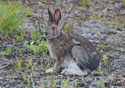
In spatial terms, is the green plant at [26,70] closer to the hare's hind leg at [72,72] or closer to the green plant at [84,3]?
the hare's hind leg at [72,72]

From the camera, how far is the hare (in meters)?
5.45

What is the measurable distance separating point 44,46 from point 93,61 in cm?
144

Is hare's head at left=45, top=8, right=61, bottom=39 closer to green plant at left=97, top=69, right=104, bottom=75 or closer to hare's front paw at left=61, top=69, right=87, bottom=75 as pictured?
hare's front paw at left=61, top=69, right=87, bottom=75

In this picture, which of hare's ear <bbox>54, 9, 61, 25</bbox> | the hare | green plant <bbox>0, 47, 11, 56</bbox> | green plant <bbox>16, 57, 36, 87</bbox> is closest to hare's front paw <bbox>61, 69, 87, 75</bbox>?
the hare

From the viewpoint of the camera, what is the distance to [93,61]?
17.8 feet

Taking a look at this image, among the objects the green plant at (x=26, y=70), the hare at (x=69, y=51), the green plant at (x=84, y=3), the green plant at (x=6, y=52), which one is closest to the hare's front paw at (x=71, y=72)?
the hare at (x=69, y=51)

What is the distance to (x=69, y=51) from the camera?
5.64m

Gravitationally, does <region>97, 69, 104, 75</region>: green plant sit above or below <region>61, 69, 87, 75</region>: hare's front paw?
below

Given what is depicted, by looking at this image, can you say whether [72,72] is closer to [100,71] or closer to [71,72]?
[71,72]

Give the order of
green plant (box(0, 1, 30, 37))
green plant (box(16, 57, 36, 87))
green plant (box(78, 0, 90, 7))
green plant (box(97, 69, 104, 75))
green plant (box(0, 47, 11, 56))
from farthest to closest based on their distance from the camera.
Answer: green plant (box(78, 0, 90, 7)) < green plant (box(0, 1, 30, 37)) < green plant (box(0, 47, 11, 56)) < green plant (box(97, 69, 104, 75)) < green plant (box(16, 57, 36, 87))

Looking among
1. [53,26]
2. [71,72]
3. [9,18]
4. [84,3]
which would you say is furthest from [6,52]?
[84,3]

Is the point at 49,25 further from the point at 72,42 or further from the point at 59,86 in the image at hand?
the point at 59,86

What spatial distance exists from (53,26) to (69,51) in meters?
0.54

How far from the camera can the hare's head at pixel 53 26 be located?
543 cm
